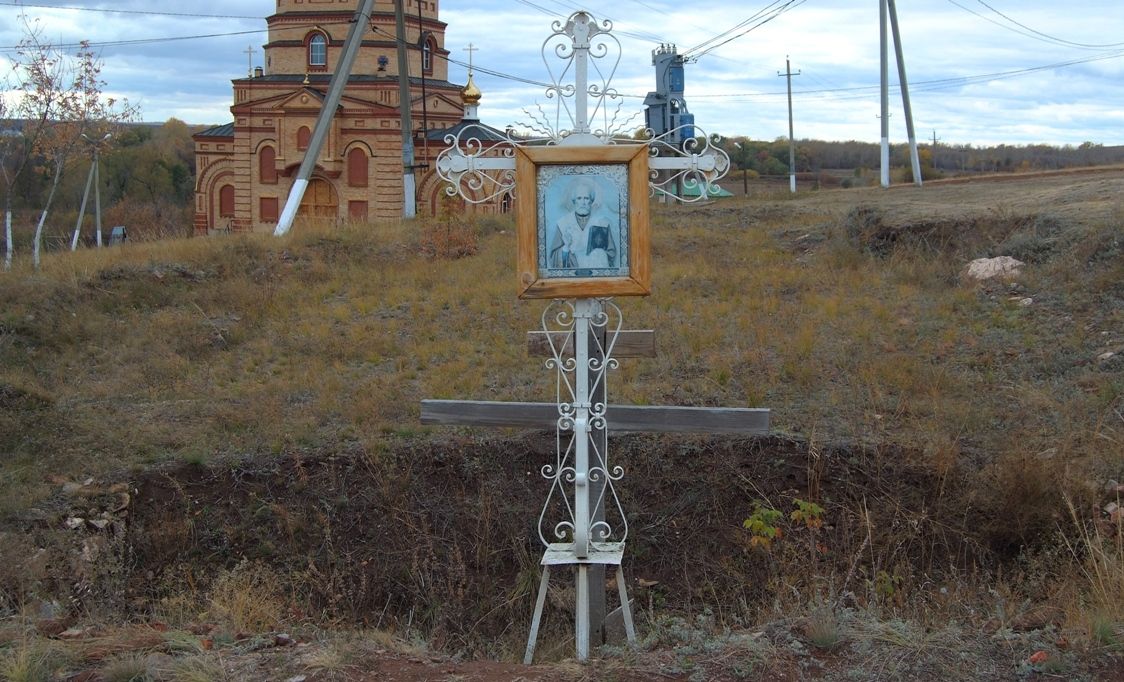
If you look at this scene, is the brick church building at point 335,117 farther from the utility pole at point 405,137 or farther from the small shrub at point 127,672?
the small shrub at point 127,672

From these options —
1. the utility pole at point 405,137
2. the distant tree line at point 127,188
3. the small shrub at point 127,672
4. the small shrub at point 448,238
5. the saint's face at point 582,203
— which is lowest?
the small shrub at point 127,672

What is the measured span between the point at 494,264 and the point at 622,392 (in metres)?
5.56

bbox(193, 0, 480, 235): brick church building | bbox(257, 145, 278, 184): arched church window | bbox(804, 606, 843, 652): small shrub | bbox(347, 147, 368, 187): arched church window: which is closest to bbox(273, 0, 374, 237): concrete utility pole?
bbox(193, 0, 480, 235): brick church building

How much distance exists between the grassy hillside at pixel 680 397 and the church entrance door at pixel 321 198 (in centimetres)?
1881

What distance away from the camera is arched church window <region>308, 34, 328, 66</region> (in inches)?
1288

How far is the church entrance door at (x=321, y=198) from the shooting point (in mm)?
32691

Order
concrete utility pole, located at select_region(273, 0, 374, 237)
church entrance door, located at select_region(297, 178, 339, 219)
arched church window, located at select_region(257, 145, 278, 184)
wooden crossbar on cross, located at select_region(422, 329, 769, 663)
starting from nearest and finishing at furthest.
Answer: wooden crossbar on cross, located at select_region(422, 329, 769, 663)
concrete utility pole, located at select_region(273, 0, 374, 237)
arched church window, located at select_region(257, 145, 278, 184)
church entrance door, located at select_region(297, 178, 339, 219)

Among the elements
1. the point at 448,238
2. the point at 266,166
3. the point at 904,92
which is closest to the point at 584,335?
the point at 448,238

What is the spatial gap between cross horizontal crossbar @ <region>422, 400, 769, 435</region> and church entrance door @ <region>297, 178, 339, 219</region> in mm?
28171

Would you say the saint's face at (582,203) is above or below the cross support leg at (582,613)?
above

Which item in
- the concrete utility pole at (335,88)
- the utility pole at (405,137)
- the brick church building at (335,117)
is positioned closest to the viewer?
the concrete utility pole at (335,88)

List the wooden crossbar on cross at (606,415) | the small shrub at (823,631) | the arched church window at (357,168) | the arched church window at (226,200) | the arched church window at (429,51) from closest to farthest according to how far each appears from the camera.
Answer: the small shrub at (823,631) → the wooden crossbar on cross at (606,415) → the arched church window at (357,168) → the arched church window at (429,51) → the arched church window at (226,200)

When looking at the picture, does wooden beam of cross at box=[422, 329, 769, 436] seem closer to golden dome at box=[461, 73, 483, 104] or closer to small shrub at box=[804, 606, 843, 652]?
small shrub at box=[804, 606, 843, 652]

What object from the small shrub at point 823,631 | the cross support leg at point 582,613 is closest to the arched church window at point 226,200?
the cross support leg at point 582,613
